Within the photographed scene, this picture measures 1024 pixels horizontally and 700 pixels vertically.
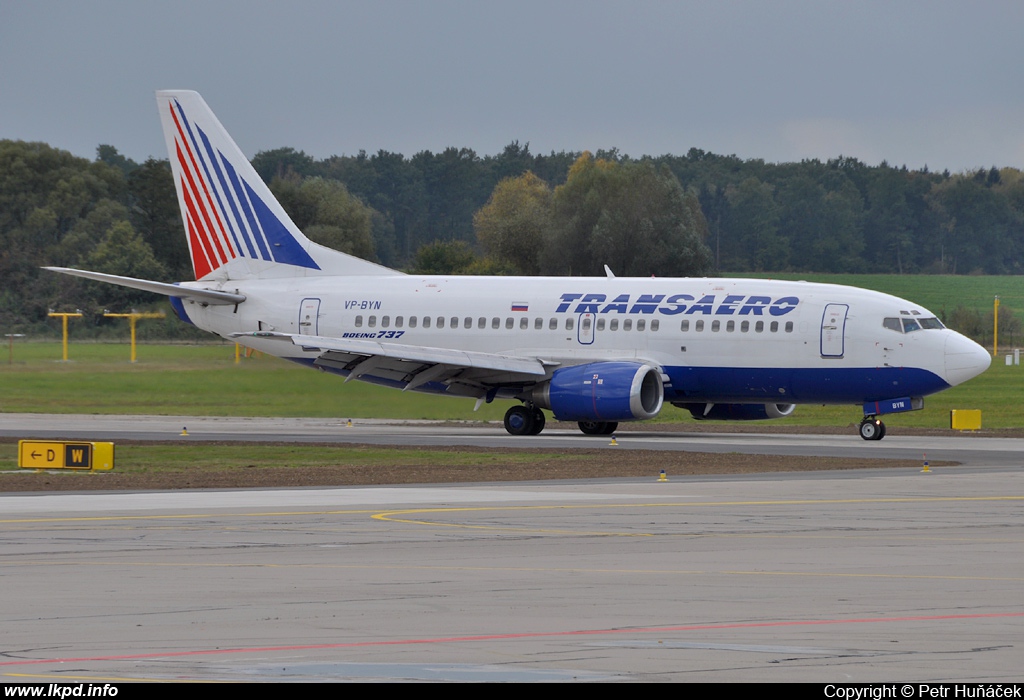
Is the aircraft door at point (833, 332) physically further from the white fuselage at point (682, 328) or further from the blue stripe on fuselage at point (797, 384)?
the blue stripe on fuselage at point (797, 384)

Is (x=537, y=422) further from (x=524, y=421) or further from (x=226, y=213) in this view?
(x=226, y=213)

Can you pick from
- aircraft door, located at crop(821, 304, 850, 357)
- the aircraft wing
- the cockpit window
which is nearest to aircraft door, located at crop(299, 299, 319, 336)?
the aircraft wing

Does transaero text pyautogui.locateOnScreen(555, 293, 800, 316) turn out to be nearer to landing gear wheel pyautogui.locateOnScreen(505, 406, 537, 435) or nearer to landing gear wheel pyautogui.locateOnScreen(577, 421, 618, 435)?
landing gear wheel pyautogui.locateOnScreen(505, 406, 537, 435)

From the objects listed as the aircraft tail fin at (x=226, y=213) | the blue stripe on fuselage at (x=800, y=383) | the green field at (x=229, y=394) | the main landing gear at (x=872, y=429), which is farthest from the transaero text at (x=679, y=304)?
the aircraft tail fin at (x=226, y=213)

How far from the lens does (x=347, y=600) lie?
1391 centimetres

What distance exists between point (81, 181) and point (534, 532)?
92.1 meters

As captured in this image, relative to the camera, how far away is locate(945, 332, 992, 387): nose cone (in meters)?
38.0


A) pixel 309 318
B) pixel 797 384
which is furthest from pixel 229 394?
pixel 797 384

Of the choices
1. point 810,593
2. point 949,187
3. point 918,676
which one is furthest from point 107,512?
point 949,187

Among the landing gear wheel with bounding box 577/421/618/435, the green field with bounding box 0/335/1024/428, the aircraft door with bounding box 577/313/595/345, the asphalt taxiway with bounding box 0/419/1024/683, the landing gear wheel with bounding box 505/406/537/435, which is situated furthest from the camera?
the green field with bounding box 0/335/1024/428

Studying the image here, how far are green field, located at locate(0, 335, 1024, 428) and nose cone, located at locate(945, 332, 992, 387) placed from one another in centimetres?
916

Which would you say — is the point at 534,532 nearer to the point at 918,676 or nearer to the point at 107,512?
the point at 107,512

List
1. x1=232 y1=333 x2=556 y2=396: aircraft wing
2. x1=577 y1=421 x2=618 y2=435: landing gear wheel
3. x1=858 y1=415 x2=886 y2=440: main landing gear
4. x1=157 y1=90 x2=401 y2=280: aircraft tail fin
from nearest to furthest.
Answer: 1. x1=858 y1=415 x2=886 y2=440: main landing gear
2. x1=232 y1=333 x2=556 y2=396: aircraft wing
3. x1=577 y1=421 x2=618 y2=435: landing gear wheel
4. x1=157 y1=90 x2=401 y2=280: aircraft tail fin

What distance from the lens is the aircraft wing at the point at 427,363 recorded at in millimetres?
40438
